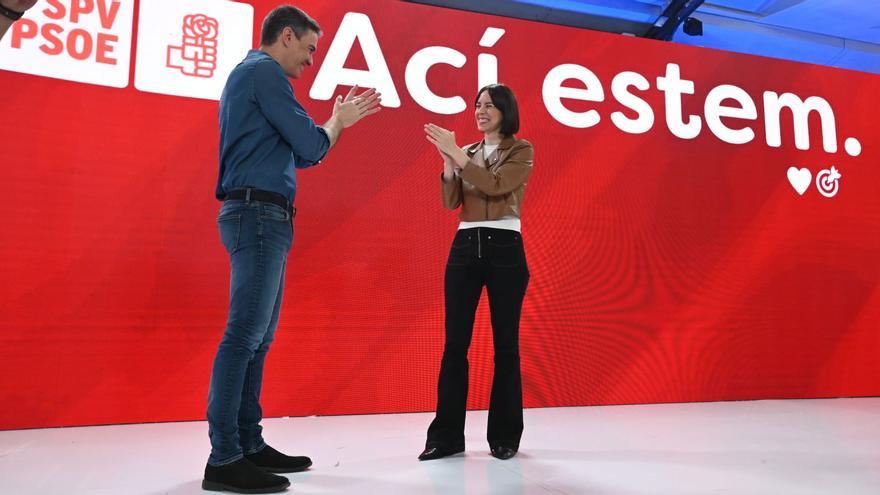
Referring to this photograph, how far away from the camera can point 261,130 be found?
167cm

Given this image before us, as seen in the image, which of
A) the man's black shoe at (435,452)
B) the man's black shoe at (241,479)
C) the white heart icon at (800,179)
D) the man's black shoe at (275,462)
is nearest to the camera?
the man's black shoe at (241,479)

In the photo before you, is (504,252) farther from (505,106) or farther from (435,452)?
(435,452)

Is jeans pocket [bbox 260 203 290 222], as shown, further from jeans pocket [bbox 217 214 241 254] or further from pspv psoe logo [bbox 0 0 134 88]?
pspv psoe logo [bbox 0 0 134 88]

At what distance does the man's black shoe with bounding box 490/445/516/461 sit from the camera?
199 centimetres

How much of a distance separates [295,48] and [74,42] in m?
1.42

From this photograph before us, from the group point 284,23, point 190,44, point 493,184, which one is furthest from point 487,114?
point 190,44

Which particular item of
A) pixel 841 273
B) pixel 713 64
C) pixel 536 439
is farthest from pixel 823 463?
pixel 713 64

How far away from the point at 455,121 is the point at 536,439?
1592mm

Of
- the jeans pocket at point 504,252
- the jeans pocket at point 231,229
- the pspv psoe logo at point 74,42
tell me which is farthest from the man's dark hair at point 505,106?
the pspv psoe logo at point 74,42

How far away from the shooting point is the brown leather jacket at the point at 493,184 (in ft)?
6.63

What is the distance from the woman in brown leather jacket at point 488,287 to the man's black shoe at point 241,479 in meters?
0.56

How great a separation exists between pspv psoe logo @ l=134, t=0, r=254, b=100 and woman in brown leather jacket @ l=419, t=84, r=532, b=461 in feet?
4.29

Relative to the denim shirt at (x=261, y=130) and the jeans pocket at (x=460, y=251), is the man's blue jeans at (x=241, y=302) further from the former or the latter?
the jeans pocket at (x=460, y=251)

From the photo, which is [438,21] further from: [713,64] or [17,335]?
[17,335]
